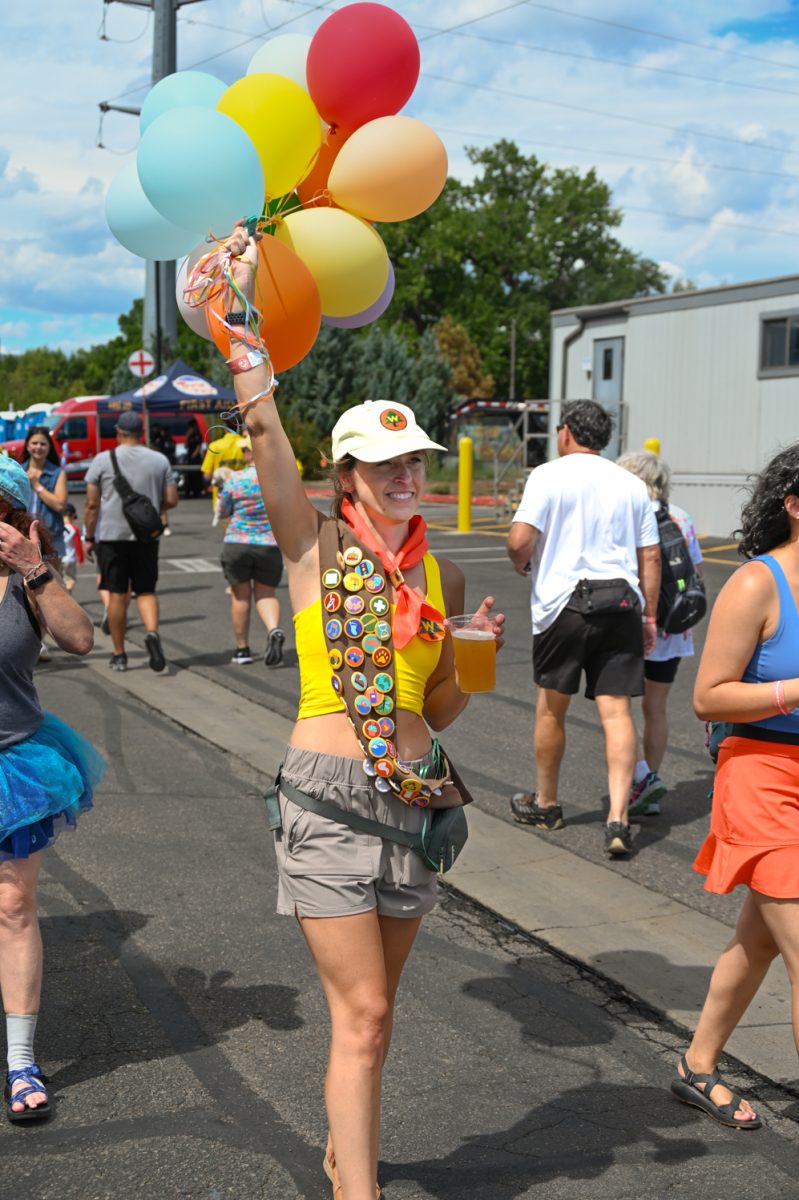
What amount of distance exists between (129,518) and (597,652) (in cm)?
469

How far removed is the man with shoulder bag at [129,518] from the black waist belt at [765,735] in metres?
6.69

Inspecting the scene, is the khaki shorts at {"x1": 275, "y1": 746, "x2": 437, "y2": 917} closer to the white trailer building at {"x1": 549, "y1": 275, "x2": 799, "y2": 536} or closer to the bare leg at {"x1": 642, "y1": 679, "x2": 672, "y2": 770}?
the bare leg at {"x1": 642, "y1": 679, "x2": 672, "y2": 770}

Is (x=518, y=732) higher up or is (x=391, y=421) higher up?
(x=391, y=421)

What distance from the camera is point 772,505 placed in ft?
10.7

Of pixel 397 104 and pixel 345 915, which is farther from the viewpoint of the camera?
pixel 397 104

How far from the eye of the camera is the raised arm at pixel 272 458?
9.12 ft

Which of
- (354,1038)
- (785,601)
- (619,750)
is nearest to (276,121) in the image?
(785,601)

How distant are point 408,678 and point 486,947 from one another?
82.0 inches

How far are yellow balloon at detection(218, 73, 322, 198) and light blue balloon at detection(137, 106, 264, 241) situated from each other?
0.11m

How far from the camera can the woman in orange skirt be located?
310cm

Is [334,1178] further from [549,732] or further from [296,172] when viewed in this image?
[549,732]

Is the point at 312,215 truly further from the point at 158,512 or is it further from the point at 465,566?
the point at 465,566

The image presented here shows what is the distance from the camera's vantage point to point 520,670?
32.6ft

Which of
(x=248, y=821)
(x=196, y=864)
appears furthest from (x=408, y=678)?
(x=248, y=821)
